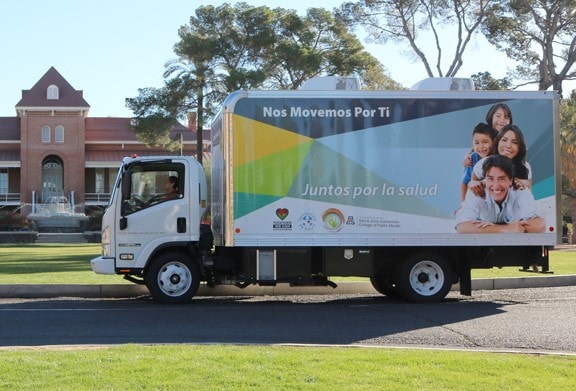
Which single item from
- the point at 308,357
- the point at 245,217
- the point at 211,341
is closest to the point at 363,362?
the point at 308,357

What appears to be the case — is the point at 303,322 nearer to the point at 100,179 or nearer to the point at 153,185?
the point at 153,185

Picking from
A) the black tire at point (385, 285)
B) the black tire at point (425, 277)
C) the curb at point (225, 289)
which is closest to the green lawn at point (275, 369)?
the black tire at point (425, 277)

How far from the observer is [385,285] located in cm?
1453

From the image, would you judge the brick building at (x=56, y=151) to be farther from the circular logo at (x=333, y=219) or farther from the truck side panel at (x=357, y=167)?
the circular logo at (x=333, y=219)

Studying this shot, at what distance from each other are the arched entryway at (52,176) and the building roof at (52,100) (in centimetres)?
428

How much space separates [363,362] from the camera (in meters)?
7.37

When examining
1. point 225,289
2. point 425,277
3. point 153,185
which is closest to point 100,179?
point 225,289

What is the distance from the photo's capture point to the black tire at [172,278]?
13.3 meters

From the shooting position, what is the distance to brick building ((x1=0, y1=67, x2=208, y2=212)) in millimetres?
62188

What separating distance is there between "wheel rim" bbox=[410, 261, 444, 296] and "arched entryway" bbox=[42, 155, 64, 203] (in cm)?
5333

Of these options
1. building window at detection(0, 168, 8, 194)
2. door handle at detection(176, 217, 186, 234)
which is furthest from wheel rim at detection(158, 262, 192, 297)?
building window at detection(0, 168, 8, 194)

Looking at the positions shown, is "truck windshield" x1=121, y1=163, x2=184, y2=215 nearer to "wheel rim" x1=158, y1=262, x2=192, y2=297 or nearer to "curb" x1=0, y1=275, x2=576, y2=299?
"wheel rim" x1=158, y1=262, x2=192, y2=297

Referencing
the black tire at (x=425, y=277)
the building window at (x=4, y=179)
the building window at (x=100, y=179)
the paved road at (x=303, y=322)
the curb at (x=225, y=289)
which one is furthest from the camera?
the building window at (x=100, y=179)

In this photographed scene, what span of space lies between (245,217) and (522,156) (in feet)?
15.3
